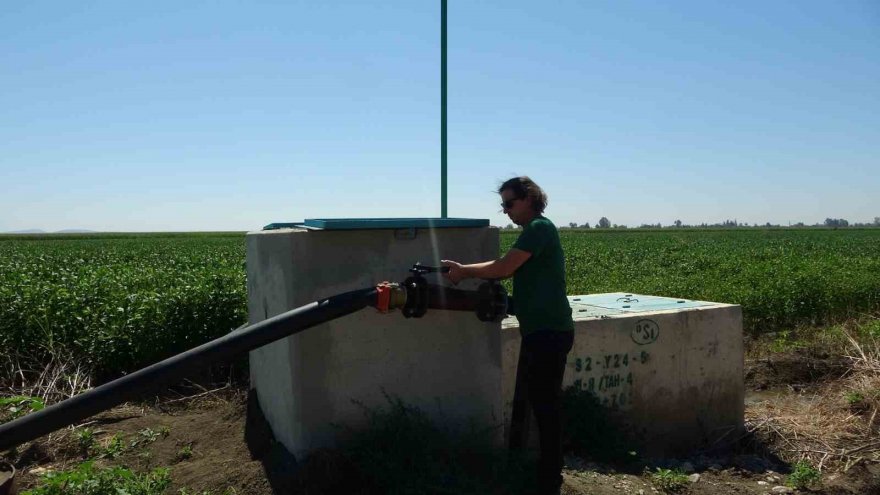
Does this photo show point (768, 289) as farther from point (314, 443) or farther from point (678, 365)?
point (314, 443)

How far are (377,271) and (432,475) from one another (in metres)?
1.14

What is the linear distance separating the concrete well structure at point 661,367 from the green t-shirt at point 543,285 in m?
1.40

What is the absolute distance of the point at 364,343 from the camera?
3818mm

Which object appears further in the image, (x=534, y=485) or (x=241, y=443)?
(x=241, y=443)

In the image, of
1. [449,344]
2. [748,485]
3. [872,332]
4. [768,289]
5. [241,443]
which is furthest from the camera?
[768,289]

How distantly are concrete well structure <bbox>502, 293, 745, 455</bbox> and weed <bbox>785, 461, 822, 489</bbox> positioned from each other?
1099mm

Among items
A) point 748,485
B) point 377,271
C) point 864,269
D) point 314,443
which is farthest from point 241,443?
point 864,269

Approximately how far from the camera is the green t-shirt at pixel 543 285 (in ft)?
11.9

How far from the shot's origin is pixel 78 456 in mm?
4504

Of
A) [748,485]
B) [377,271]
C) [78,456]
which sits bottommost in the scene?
[748,485]

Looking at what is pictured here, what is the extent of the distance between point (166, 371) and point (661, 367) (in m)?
4.18

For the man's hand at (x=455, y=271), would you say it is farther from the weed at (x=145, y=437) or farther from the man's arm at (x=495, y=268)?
the weed at (x=145, y=437)

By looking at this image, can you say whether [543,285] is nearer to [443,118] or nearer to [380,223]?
[380,223]

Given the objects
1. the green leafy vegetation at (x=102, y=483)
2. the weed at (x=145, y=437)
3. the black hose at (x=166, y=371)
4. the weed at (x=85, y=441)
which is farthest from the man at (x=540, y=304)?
the weed at (x=85, y=441)
